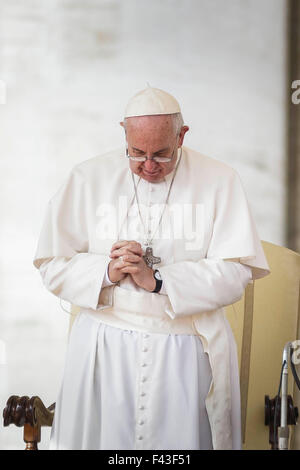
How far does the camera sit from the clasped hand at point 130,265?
3293 mm

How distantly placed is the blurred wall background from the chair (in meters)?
0.81

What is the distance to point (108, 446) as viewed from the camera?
3447mm

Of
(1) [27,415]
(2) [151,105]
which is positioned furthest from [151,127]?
(1) [27,415]

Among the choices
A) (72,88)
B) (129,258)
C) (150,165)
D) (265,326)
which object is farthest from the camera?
(265,326)

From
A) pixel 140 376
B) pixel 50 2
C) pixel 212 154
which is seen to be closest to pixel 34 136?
pixel 50 2

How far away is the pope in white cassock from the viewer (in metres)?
3.39

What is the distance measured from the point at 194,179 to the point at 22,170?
106cm

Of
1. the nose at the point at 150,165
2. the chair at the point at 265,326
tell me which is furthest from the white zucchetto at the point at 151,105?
the chair at the point at 265,326

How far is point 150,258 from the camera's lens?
3.50 meters

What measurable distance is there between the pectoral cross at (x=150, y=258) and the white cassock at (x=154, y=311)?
0.13ft

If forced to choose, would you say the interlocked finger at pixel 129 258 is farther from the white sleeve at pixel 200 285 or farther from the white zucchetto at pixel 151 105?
the white zucchetto at pixel 151 105

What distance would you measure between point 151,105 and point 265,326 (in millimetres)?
1611

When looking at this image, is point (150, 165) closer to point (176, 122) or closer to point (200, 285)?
point (176, 122)

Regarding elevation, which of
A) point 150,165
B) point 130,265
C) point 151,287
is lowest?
point 151,287
